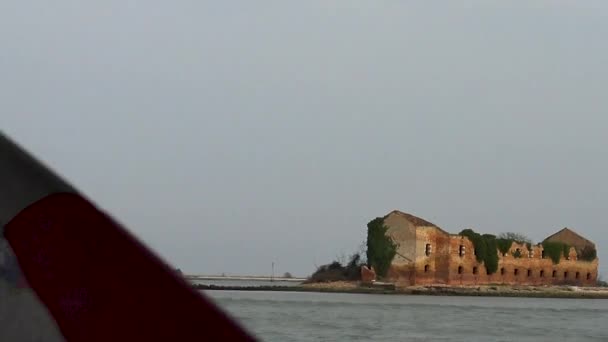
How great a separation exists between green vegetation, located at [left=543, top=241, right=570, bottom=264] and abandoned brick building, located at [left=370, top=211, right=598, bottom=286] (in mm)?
105

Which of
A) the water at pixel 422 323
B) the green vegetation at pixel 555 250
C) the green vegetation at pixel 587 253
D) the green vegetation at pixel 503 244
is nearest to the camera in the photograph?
the water at pixel 422 323

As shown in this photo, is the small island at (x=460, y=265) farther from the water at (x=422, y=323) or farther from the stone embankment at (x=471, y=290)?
the water at (x=422, y=323)

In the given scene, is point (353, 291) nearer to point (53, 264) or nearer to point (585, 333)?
point (585, 333)

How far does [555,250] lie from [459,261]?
6.38 metres

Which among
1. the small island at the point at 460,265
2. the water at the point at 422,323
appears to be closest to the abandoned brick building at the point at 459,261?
the small island at the point at 460,265

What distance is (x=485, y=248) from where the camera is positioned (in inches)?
1838

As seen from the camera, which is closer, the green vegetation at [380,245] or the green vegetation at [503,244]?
the green vegetation at [380,245]

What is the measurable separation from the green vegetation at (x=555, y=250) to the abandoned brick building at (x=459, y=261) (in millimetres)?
105

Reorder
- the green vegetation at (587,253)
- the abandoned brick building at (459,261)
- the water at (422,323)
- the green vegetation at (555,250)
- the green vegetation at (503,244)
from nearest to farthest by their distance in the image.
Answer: the water at (422,323)
the abandoned brick building at (459,261)
the green vegetation at (503,244)
the green vegetation at (555,250)
the green vegetation at (587,253)

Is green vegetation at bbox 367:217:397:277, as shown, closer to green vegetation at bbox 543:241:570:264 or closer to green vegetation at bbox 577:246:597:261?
green vegetation at bbox 543:241:570:264

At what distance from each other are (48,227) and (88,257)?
36 mm

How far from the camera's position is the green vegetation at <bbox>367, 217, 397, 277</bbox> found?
1754 inches

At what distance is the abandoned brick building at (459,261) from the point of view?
1754 inches

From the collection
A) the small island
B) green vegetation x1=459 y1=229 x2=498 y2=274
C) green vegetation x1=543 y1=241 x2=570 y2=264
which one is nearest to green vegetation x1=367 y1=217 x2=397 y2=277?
the small island
